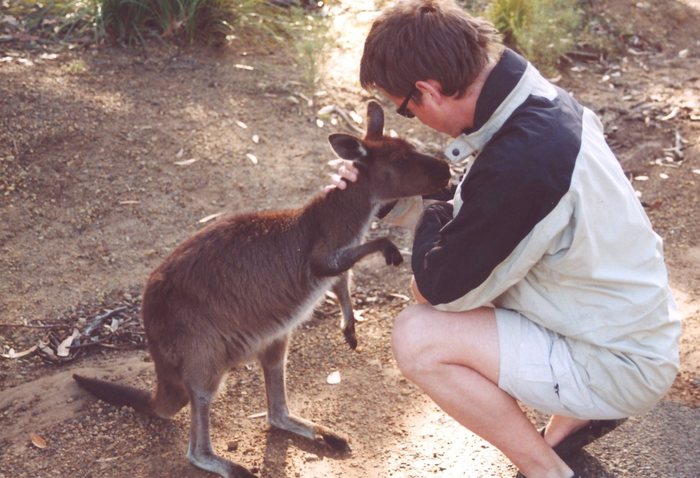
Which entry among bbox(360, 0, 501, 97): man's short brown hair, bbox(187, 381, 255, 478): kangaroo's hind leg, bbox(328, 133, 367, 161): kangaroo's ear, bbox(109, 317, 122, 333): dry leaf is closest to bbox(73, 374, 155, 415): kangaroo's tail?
bbox(187, 381, 255, 478): kangaroo's hind leg

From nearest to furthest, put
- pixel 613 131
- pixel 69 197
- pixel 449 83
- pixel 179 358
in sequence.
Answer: pixel 449 83 → pixel 179 358 → pixel 69 197 → pixel 613 131

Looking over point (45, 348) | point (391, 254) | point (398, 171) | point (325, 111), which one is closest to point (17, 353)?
point (45, 348)

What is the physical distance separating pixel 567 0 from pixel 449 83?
16.8ft

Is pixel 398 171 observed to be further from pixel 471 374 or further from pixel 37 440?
pixel 37 440

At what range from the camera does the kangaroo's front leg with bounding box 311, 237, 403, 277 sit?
368 centimetres

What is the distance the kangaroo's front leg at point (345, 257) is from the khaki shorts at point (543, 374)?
789 millimetres

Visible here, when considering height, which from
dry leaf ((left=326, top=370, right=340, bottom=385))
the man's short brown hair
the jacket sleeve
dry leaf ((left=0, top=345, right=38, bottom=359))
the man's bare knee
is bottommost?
dry leaf ((left=326, top=370, right=340, bottom=385))

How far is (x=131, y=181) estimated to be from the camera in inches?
214

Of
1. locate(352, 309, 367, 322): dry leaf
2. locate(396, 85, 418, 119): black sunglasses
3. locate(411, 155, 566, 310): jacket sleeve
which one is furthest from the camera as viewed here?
locate(352, 309, 367, 322): dry leaf

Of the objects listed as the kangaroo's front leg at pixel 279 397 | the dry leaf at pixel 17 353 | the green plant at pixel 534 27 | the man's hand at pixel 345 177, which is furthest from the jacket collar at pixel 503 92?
the green plant at pixel 534 27

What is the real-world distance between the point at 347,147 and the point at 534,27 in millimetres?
3747

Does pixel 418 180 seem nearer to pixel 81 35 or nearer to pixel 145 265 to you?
pixel 145 265

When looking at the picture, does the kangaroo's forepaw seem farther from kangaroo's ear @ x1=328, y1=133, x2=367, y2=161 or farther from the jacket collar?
the jacket collar

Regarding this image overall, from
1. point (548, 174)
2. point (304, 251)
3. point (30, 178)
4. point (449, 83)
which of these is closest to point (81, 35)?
point (30, 178)
